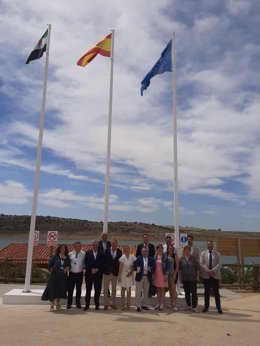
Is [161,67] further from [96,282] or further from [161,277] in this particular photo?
[96,282]

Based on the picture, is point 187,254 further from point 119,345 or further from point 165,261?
point 119,345

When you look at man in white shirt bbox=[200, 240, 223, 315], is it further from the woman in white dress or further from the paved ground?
the woman in white dress

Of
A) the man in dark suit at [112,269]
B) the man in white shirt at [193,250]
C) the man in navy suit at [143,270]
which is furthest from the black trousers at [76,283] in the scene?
the man in white shirt at [193,250]

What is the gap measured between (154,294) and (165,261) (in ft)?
2.87

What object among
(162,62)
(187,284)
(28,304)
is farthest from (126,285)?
(162,62)

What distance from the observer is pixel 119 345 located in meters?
6.25

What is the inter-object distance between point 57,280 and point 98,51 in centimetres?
731

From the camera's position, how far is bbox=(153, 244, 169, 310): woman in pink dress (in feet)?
32.3

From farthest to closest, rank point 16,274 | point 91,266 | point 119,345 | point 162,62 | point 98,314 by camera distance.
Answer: point 16,274 < point 162,62 < point 91,266 < point 98,314 < point 119,345

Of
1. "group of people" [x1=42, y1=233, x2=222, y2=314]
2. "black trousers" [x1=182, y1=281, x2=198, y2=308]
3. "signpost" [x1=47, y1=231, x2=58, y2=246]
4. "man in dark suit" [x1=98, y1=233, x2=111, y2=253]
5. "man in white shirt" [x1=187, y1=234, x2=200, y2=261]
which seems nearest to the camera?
"group of people" [x1=42, y1=233, x2=222, y2=314]

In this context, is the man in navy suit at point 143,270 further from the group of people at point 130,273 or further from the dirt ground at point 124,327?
the dirt ground at point 124,327

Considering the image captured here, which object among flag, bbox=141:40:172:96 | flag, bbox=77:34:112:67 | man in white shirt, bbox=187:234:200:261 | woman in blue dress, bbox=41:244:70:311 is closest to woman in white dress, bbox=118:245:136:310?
woman in blue dress, bbox=41:244:70:311

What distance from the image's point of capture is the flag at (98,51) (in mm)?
12953

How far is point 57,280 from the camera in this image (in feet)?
31.6
